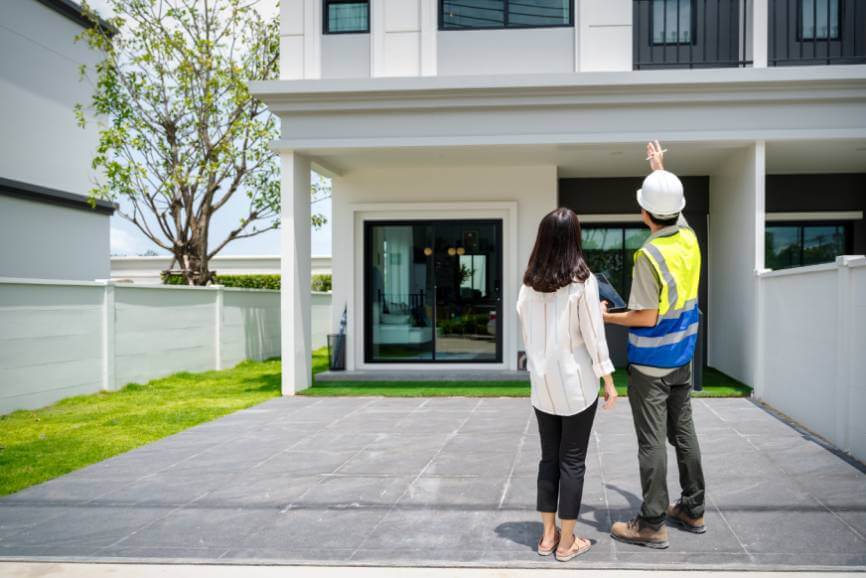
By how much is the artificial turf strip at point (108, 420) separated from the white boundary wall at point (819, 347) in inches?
238

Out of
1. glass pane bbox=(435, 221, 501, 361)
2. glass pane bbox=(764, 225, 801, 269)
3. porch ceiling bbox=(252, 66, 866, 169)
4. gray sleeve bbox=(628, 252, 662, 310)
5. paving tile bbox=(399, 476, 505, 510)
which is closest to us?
gray sleeve bbox=(628, 252, 662, 310)

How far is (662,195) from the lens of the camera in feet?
13.2

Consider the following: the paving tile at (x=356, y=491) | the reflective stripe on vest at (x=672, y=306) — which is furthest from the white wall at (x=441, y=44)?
the reflective stripe on vest at (x=672, y=306)

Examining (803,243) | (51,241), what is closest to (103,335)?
(51,241)

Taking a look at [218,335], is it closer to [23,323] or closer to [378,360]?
[378,360]

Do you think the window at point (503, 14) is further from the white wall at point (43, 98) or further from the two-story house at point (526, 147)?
the white wall at point (43, 98)

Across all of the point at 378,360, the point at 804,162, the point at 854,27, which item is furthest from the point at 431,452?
the point at 854,27

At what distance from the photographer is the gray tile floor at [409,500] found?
4051 millimetres

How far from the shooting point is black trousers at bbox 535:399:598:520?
3.78 meters

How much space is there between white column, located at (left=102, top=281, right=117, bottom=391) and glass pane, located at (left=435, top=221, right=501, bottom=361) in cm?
470

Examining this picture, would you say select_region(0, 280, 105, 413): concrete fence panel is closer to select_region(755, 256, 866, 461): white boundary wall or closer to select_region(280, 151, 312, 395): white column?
select_region(280, 151, 312, 395): white column

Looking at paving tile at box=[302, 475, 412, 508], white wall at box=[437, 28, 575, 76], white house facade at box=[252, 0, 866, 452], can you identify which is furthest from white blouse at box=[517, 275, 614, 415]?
white wall at box=[437, 28, 575, 76]

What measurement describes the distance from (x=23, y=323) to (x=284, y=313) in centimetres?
298

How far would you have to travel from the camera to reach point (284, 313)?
9945mm
